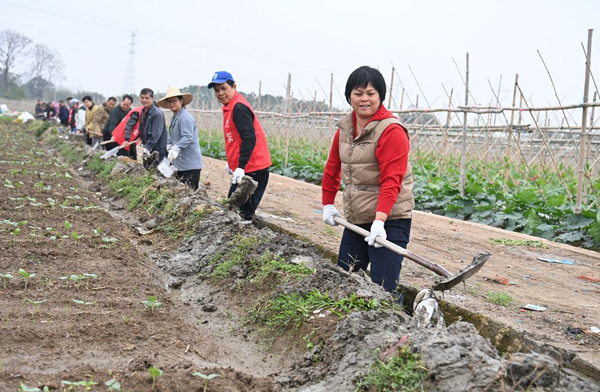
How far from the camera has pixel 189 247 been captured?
5422 millimetres

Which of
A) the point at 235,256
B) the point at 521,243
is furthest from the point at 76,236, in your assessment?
the point at 521,243

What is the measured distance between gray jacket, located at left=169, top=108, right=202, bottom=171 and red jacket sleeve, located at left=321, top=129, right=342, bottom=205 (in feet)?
10.4

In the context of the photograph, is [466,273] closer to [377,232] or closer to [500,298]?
[377,232]

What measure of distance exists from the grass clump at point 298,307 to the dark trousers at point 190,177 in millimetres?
3473

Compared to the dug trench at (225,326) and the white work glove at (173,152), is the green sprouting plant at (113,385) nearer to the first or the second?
the dug trench at (225,326)

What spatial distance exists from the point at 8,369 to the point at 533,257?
5446 millimetres

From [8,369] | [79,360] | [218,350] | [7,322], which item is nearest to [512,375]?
[218,350]

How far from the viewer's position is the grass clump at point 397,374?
2.37 metres

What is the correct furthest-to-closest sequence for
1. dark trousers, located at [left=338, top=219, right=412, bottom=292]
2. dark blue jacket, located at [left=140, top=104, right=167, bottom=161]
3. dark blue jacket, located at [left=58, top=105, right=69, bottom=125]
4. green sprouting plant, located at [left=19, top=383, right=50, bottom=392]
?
dark blue jacket, located at [left=58, top=105, right=69, bottom=125]
dark blue jacket, located at [left=140, top=104, right=167, bottom=161]
dark trousers, located at [left=338, top=219, right=412, bottom=292]
green sprouting plant, located at [left=19, top=383, right=50, bottom=392]

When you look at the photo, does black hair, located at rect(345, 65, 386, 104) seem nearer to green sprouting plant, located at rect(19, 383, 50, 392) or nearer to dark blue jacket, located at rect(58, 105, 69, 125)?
green sprouting plant, located at rect(19, 383, 50, 392)

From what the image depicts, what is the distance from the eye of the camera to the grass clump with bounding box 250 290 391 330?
324 cm

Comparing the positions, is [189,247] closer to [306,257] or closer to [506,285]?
[306,257]

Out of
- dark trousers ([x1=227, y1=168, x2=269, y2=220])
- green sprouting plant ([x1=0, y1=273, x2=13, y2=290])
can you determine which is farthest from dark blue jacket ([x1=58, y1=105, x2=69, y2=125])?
green sprouting plant ([x1=0, y1=273, x2=13, y2=290])

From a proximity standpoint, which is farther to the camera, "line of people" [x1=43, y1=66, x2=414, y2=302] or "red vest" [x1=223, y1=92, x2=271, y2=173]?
"red vest" [x1=223, y1=92, x2=271, y2=173]
